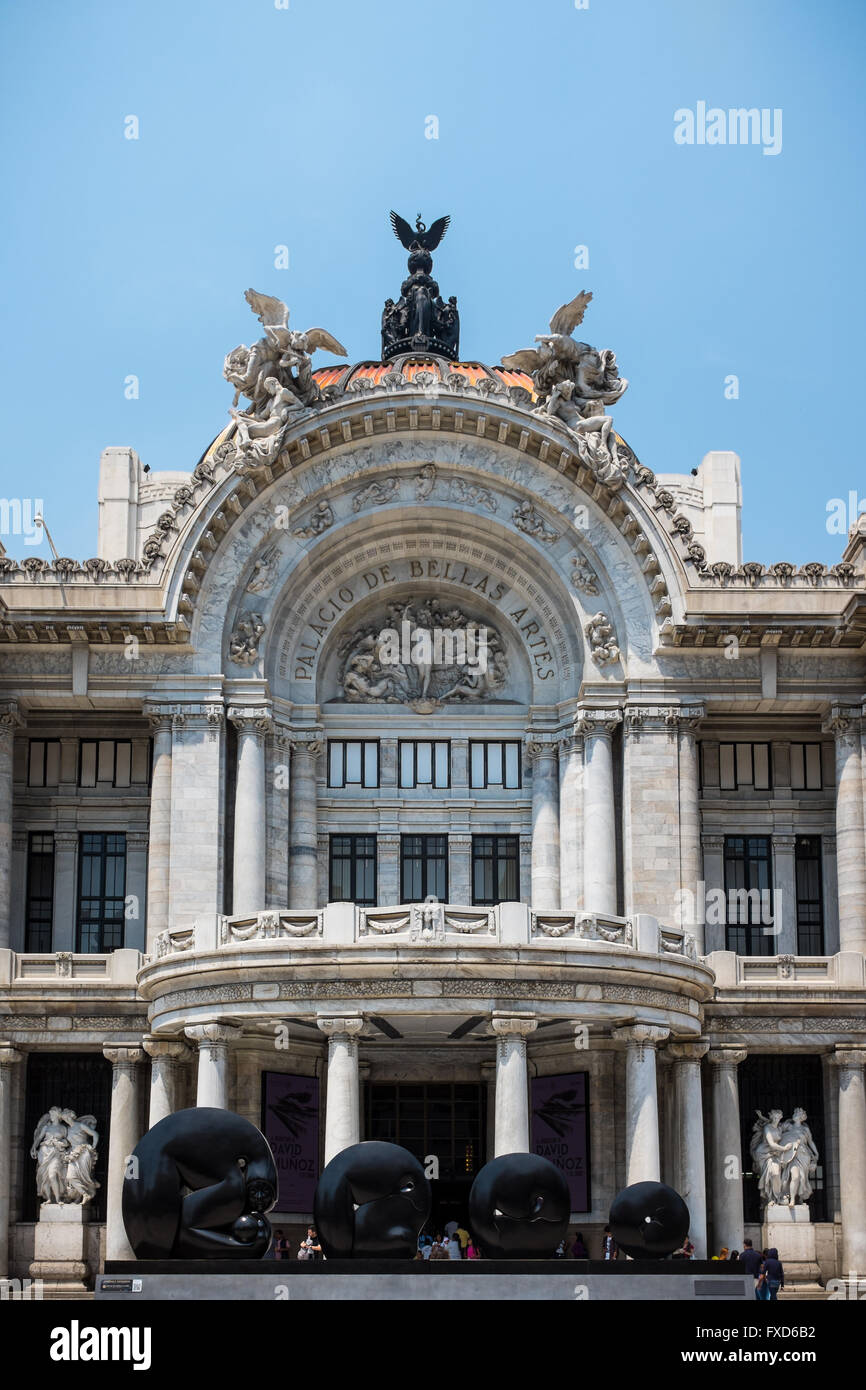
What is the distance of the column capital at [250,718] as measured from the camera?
5284cm

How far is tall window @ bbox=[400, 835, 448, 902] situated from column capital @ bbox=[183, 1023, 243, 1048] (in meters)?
10.1

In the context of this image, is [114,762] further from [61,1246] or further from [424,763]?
[61,1246]

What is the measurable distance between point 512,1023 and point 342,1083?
12.5ft

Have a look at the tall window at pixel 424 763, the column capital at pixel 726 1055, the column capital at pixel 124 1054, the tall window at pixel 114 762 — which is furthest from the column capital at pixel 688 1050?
the tall window at pixel 114 762

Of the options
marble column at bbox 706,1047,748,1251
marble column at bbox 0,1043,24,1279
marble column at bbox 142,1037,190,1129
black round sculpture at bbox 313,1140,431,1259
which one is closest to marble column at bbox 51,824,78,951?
marble column at bbox 0,1043,24,1279

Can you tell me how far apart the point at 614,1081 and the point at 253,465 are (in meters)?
17.8

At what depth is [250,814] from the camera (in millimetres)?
52375

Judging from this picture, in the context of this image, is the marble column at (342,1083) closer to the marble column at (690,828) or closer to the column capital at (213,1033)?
the column capital at (213,1033)

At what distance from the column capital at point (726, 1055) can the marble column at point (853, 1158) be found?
244cm

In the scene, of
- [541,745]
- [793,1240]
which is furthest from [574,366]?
[793,1240]
